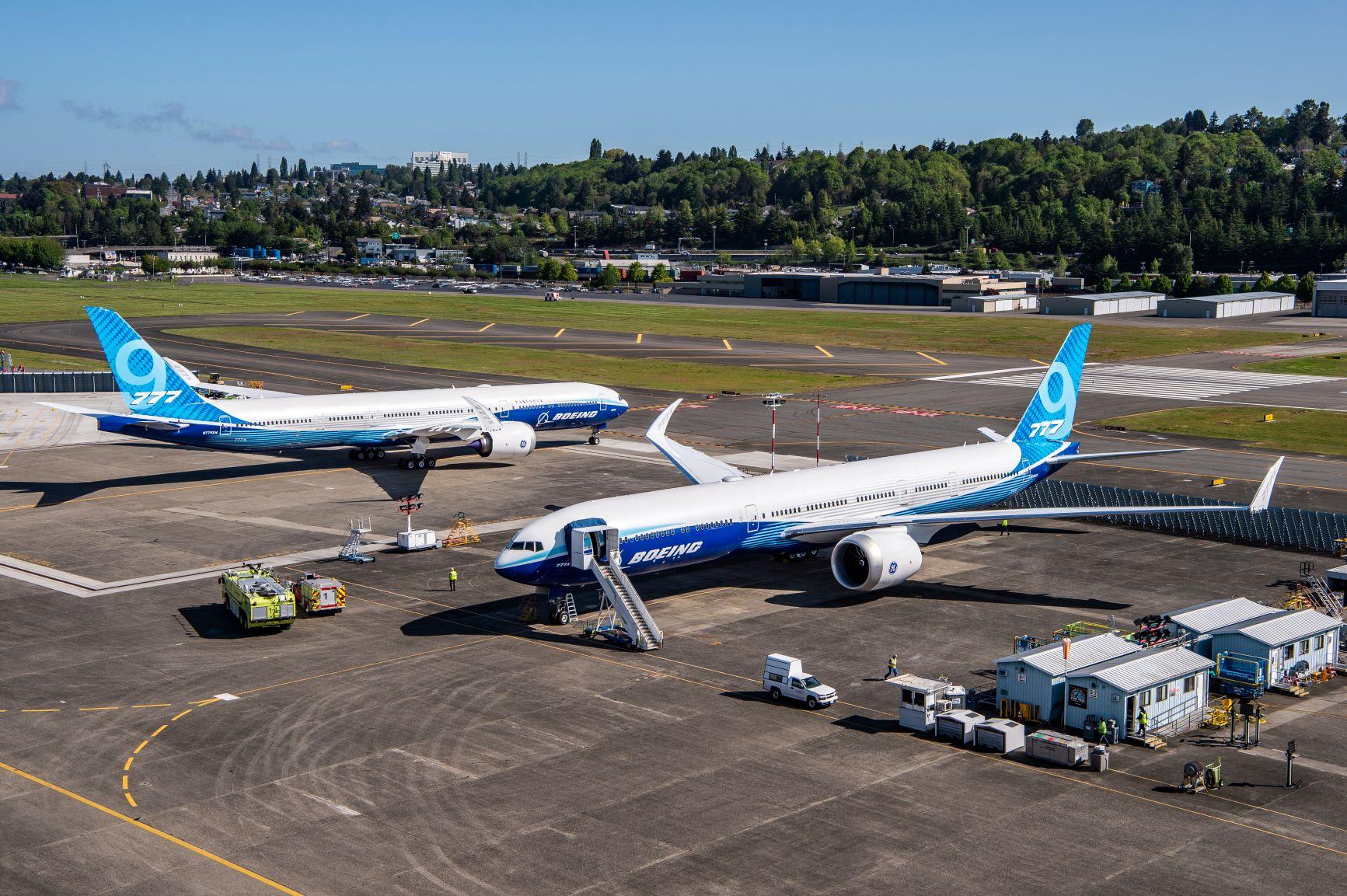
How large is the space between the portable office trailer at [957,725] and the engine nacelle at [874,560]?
14121 mm

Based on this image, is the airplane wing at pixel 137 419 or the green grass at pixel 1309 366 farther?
the green grass at pixel 1309 366

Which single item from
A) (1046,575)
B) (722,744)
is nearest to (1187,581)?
(1046,575)

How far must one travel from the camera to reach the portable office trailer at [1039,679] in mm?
41219

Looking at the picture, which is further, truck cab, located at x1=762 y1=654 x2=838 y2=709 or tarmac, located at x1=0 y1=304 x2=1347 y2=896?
truck cab, located at x1=762 y1=654 x2=838 y2=709

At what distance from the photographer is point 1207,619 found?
4666cm

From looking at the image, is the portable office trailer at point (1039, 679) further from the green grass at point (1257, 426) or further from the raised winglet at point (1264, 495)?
the green grass at point (1257, 426)

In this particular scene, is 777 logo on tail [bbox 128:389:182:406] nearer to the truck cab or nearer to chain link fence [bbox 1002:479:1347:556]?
the truck cab

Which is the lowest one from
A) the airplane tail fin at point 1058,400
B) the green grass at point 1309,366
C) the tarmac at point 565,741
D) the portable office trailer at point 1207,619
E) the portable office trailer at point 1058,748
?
the tarmac at point 565,741

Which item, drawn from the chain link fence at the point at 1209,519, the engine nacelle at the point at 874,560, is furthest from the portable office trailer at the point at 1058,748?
the chain link fence at the point at 1209,519

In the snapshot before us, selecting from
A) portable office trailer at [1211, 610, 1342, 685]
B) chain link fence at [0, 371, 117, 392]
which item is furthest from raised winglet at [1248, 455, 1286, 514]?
chain link fence at [0, 371, 117, 392]

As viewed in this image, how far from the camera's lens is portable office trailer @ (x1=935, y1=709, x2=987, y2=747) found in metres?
39.6

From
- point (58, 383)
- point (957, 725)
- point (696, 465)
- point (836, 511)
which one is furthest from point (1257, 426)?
point (58, 383)

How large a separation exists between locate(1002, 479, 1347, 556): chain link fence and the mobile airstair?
2549 centimetres

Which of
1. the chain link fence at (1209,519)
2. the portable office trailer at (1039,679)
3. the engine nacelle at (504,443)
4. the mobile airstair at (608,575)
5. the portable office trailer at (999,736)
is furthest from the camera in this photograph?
the engine nacelle at (504,443)
